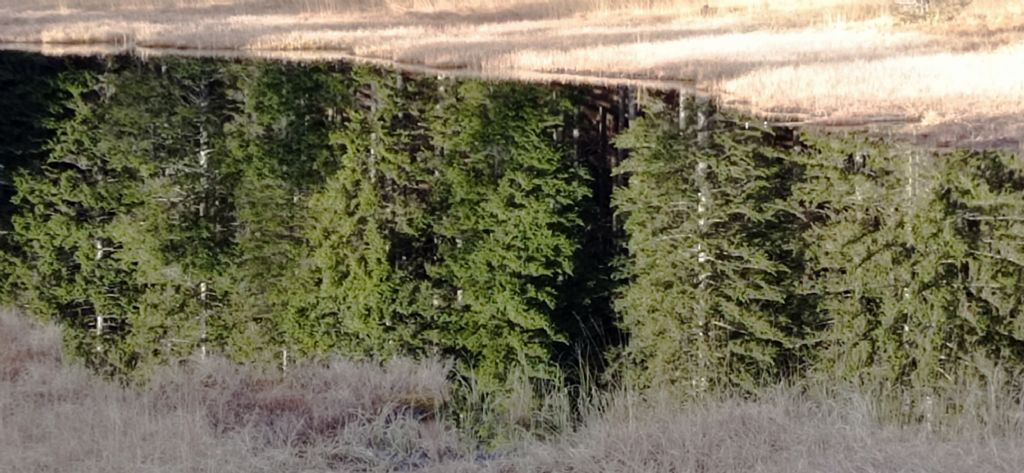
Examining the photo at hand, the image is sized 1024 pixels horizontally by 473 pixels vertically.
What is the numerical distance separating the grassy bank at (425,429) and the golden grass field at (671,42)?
2.18 meters

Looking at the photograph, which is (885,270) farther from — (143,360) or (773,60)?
(773,60)

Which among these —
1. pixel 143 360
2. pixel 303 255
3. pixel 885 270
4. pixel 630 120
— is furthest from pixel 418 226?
pixel 885 270

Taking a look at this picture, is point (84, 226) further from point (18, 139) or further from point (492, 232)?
point (492, 232)

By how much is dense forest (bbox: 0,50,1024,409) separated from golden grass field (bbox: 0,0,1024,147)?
1390mm

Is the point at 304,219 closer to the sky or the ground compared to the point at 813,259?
closer to the sky

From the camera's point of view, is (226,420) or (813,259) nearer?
(813,259)

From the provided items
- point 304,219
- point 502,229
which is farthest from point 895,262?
point 304,219

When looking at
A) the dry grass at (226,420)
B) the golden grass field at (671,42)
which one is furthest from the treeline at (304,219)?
the golden grass field at (671,42)

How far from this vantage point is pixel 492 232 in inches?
295

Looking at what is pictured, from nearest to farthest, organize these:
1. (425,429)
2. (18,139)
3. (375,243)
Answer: (425,429) < (375,243) < (18,139)

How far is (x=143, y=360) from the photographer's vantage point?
8.34m

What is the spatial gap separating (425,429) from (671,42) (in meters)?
7.41

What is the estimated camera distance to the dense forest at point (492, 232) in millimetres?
6402

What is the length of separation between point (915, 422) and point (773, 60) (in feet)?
20.5
